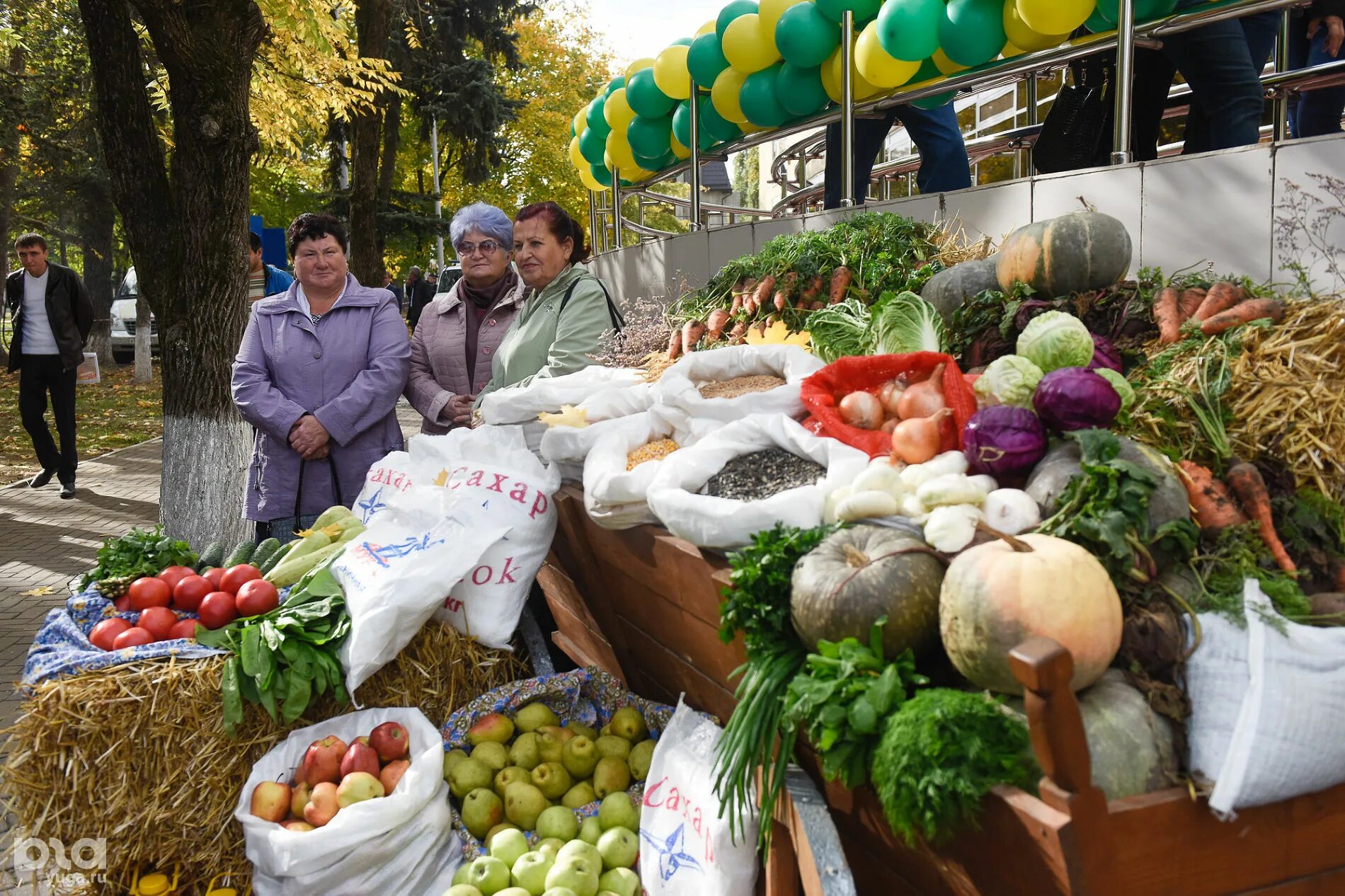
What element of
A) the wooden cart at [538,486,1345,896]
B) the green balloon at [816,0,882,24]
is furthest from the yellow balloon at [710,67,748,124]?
the wooden cart at [538,486,1345,896]

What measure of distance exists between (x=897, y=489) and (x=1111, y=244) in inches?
51.4

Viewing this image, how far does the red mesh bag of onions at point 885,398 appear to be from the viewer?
272 cm

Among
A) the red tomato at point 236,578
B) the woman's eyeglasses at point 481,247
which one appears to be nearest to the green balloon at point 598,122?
the woman's eyeglasses at point 481,247

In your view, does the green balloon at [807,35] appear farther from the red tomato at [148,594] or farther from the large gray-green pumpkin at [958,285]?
the red tomato at [148,594]

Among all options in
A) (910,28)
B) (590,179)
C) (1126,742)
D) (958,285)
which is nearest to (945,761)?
(1126,742)

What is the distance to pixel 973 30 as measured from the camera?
505cm

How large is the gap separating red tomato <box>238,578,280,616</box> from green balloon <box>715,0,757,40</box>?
15.9 feet

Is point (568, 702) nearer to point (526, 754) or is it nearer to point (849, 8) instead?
point (526, 754)

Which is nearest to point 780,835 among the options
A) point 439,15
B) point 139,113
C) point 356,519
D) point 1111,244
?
point 1111,244

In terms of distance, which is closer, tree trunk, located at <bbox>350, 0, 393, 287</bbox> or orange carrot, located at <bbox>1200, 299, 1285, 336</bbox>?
orange carrot, located at <bbox>1200, 299, 1285, 336</bbox>

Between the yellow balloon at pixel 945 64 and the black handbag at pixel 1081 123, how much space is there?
623 mm

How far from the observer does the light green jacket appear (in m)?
4.63

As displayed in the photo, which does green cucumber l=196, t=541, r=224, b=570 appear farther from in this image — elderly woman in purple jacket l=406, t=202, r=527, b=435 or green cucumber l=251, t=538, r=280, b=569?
elderly woman in purple jacket l=406, t=202, r=527, b=435

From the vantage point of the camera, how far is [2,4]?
16438 millimetres
